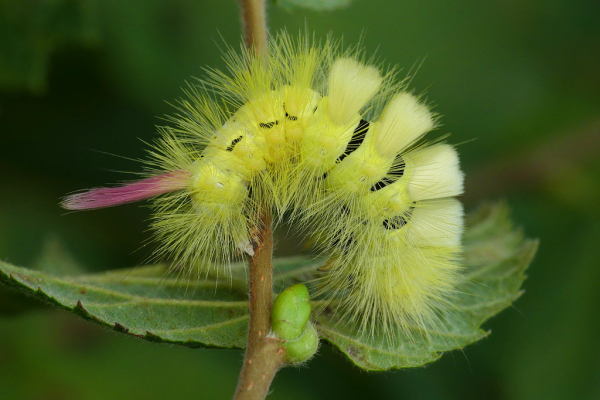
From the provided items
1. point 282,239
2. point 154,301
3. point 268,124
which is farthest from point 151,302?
point 282,239

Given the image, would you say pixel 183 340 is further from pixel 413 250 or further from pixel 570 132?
pixel 570 132

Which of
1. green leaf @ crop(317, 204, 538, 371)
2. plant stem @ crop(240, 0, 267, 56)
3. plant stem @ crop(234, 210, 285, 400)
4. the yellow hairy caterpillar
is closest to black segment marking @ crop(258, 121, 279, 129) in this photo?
the yellow hairy caterpillar

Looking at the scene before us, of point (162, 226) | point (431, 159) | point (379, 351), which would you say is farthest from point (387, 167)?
point (162, 226)

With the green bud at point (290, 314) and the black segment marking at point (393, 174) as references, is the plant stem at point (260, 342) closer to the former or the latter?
the green bud at point (290, 314)

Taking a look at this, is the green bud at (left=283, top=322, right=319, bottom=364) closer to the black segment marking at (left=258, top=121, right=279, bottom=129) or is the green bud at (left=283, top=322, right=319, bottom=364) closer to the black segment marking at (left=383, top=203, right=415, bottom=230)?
the black segment marking at (left=383, top=203, right=415, bottom=230)

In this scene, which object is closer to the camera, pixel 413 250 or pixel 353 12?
pixel 413 250
